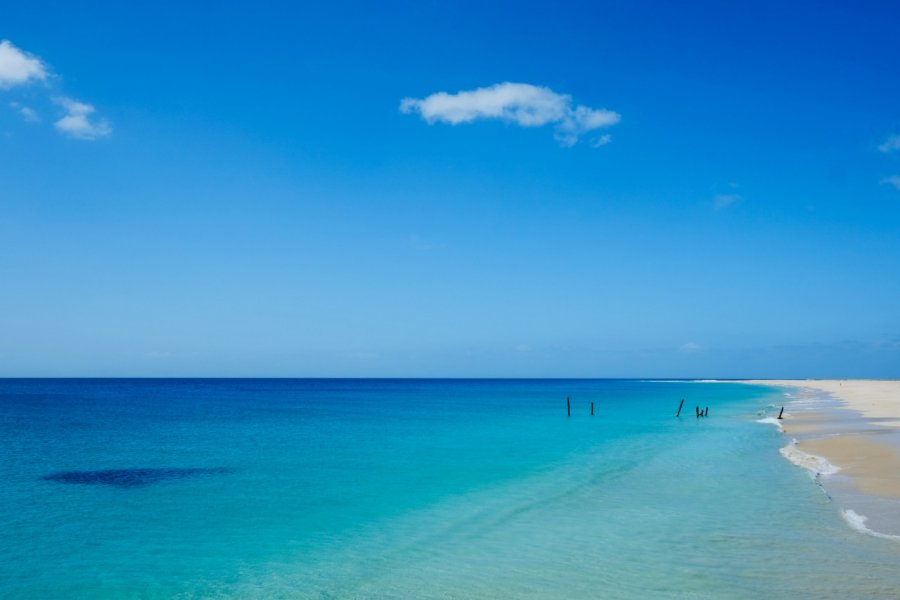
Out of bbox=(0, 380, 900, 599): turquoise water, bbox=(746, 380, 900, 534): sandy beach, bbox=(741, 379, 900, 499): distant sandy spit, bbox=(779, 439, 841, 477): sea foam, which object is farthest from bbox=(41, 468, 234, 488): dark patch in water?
bbox=(741, 379, 900, 499): distant sandy spit

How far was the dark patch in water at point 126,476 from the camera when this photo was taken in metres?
23.7

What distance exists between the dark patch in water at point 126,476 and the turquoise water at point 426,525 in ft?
0.33

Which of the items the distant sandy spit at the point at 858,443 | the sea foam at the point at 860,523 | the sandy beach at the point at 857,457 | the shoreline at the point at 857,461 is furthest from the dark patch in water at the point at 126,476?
the distant sandy spit at the point at 858,443

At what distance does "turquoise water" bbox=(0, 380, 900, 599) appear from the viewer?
12.6 m

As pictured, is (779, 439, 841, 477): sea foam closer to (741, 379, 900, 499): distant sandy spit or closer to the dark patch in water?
(741, 379, 900, 499): distant sandy spit

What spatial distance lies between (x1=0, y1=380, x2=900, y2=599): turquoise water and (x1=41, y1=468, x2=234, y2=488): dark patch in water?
0.33ft

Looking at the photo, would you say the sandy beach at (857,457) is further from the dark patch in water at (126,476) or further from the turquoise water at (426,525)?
the dark patch in water at (126,476)

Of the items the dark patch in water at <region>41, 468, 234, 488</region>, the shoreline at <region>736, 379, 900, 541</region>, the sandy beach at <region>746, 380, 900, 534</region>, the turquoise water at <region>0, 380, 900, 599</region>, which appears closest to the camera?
the turquoise water at <region>0, 380, 900, 599</region>

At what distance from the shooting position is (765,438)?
37.2m

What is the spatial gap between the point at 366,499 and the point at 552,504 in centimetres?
574

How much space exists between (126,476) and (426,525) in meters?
13.9

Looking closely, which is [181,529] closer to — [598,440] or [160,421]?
[598,440]

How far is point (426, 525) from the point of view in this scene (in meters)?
17.3

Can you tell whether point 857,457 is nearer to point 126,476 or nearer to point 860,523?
point 860,523
